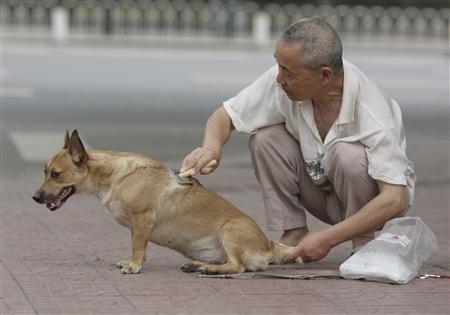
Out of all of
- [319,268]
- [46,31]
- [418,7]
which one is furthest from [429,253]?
[418,7]

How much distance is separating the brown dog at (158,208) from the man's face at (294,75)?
0.68 metres

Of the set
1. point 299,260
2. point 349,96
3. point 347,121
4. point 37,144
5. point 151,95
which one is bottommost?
point 151,95

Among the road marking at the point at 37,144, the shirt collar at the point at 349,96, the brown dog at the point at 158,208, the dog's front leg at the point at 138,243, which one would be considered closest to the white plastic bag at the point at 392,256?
the brown dog at the point at 158,208

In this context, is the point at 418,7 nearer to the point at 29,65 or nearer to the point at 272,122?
the point at 29,65

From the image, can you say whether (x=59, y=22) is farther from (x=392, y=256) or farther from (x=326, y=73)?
(x=392, y=256)

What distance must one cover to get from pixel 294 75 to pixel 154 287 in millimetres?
1193

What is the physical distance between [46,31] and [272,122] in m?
21.7

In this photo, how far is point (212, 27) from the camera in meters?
27.8

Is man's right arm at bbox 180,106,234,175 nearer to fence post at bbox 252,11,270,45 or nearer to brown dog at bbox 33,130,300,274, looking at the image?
brown dog at bbox 33,130,300,274

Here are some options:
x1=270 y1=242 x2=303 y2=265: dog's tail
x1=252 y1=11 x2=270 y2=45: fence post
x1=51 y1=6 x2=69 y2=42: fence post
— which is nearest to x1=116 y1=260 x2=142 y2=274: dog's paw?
x1=270 y1=242 x2=303 y2=265: dog's tail

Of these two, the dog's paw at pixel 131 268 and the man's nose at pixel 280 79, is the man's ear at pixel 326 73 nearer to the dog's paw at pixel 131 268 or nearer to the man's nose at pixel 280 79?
the man's nose at pixel 280 79

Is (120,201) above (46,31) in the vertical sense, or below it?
above

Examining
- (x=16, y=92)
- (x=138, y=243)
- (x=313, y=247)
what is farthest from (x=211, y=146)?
(x=16, y=92)

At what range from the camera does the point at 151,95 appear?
16734 millimetres
